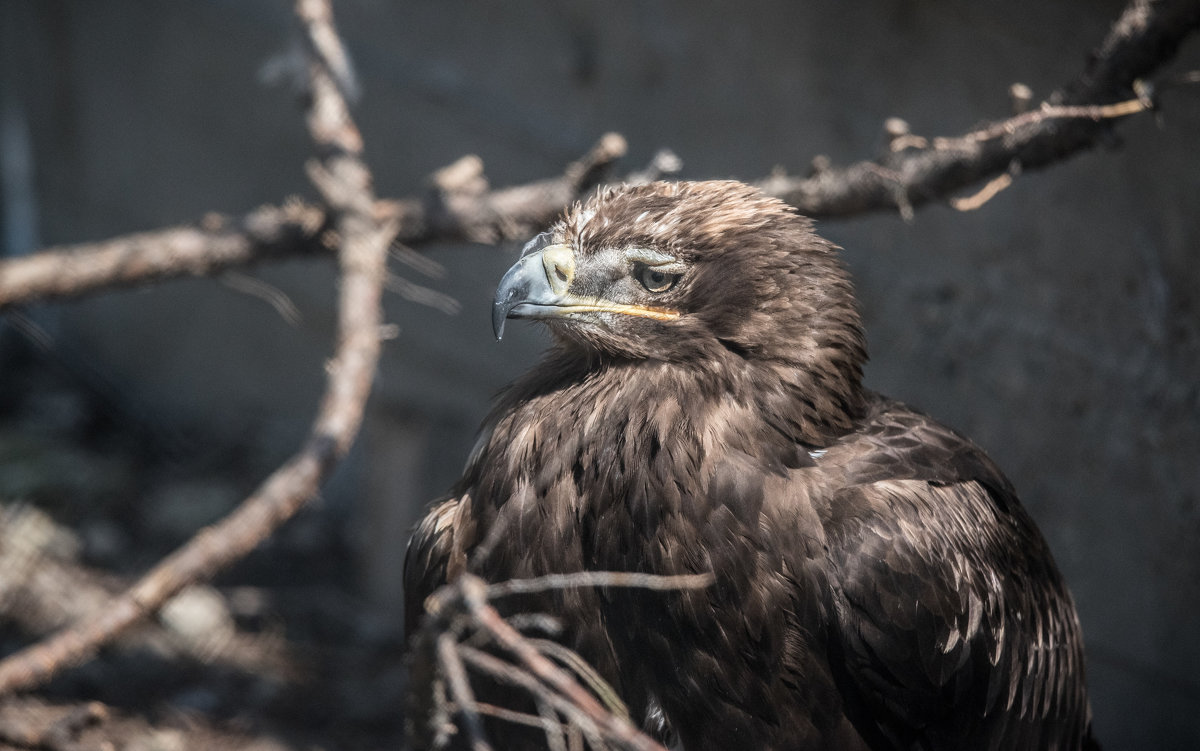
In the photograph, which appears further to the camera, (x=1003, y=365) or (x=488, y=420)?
(x=1003, y=365)

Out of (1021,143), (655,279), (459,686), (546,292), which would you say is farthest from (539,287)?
(1021,143)

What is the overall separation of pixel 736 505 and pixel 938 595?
1.46 ft

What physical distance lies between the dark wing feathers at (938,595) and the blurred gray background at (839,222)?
97 cm

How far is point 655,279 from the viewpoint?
7.49ft

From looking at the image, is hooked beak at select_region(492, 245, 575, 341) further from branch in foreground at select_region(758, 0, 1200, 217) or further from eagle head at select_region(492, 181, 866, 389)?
branch in foreground at select_region(758, 0, 1200, 217)

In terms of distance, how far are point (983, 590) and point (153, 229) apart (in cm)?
578

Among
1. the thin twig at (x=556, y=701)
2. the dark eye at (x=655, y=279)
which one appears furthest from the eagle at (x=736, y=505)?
the thin twig at (x=556, y=701)

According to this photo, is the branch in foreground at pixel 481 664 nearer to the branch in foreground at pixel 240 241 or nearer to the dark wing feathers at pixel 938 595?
the dark wing feathers at pixel 938 595

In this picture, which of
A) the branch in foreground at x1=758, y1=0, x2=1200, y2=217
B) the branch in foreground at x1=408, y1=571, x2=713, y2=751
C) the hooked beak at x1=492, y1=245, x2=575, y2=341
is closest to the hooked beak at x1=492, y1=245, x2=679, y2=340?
the hooked beak at x1=492, y1=245, x2=575, y2=341

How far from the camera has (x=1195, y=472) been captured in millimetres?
3123

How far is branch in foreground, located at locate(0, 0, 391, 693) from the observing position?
113 inches

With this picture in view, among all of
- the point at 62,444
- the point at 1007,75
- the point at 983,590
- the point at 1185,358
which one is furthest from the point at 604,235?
the point at 62,444

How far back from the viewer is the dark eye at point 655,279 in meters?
2.27

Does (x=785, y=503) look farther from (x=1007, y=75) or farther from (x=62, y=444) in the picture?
(x=62, y=444)
